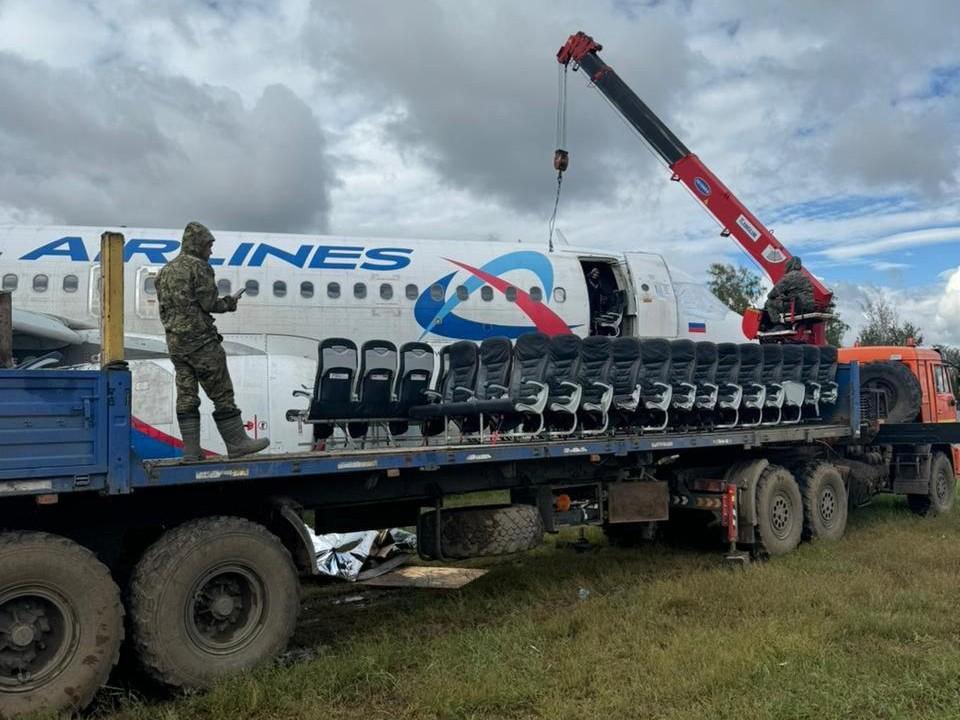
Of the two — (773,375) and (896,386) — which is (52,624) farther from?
(896,386)

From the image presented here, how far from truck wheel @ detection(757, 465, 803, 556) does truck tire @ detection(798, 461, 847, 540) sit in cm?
20

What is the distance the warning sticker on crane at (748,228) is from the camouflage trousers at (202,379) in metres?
14.0

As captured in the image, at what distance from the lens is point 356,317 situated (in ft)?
47.4

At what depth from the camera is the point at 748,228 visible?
58.7 ft

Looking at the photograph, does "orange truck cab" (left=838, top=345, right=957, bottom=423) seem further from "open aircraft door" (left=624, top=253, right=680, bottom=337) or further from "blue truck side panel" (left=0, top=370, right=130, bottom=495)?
"blue truck side panel" (left=0, top=370, right=130, bottom=495)

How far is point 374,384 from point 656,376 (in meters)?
3.06

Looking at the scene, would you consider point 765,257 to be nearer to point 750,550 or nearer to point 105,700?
point 750,550

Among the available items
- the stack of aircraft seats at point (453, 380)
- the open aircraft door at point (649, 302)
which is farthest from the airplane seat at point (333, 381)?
the open aircraft door at point (649, 302)

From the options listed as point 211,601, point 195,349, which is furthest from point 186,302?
point 211,601

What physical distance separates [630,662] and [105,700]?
3.56 meters

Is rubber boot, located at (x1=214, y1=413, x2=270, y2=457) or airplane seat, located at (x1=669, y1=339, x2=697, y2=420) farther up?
airplane seat, located at (x1=669, y1=339, x2=697, y2=420)

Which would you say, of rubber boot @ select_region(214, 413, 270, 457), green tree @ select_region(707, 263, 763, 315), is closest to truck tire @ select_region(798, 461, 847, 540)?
rubber boot @ select_region(214, 413, 270, 457)

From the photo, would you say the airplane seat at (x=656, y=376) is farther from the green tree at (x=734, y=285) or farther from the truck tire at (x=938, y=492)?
the green tree at (x=734, y=285)

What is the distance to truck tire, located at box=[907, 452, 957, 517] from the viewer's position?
44.2 ft
